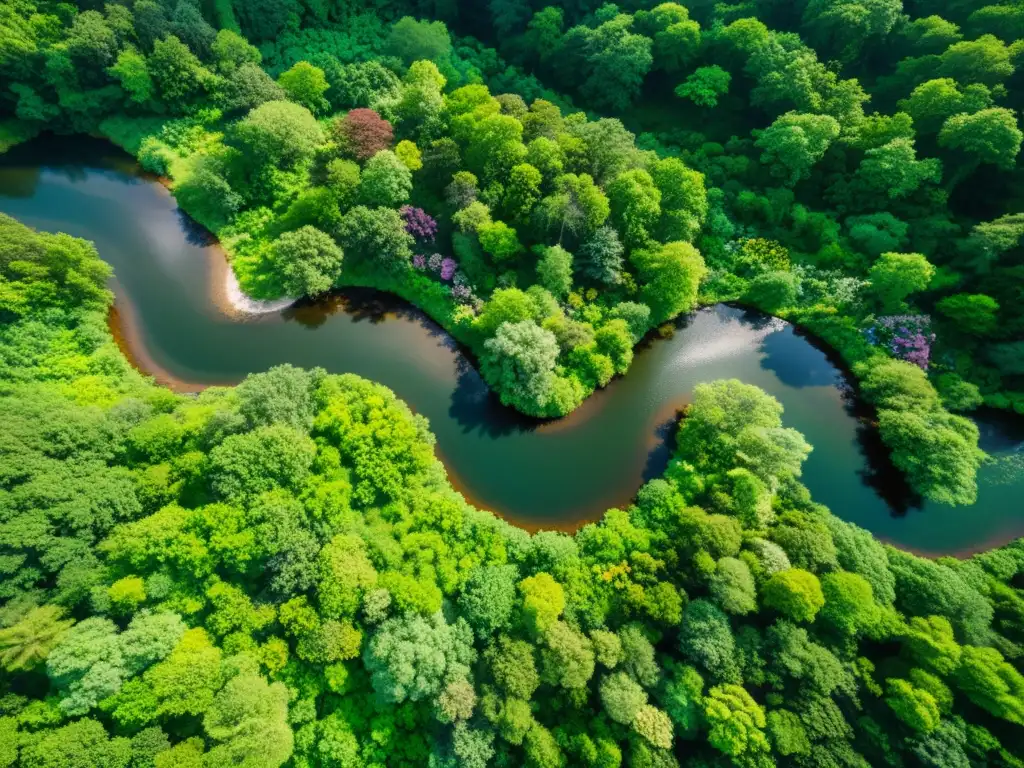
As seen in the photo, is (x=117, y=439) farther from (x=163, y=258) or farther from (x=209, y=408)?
(x=163, y=258)

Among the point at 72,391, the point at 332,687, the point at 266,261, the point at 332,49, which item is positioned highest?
the point at 332,49

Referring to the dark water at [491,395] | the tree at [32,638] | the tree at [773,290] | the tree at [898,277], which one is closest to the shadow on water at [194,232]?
the dark water at [491,395]

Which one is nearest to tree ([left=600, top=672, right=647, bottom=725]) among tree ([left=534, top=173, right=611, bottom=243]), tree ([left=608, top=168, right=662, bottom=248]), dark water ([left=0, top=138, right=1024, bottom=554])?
dark water ([left=0, top=138, right=1024, bottom=554])

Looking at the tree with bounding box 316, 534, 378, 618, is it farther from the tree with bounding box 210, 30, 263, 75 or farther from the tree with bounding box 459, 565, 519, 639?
the tree with bounding box 210, 30, 263, 75

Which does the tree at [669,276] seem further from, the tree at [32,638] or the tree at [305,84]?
the tree at [32,638]

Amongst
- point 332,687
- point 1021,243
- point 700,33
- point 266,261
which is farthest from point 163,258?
point 1021,243

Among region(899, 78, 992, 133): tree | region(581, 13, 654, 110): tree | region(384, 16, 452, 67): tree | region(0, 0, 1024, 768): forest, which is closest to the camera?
region(0, 0, 1024, 768): forest

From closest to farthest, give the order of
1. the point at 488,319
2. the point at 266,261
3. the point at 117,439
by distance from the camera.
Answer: the point at 117,439
the point at 488,319
the point at 266,261
